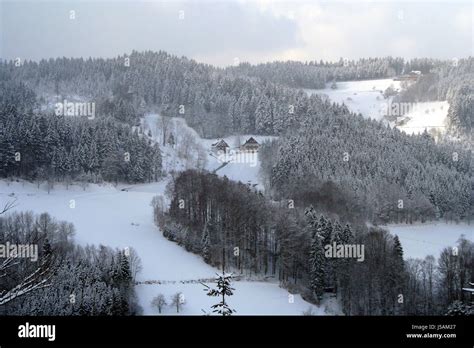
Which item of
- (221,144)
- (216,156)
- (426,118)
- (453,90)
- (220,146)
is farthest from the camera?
(426,118)

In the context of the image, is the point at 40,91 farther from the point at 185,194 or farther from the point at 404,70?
the point at 404,70

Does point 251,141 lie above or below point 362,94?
below

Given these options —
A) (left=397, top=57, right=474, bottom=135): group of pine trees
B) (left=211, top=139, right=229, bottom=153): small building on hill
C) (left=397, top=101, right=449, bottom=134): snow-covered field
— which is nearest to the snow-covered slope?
(left=397, top=57, right=474, bottom=135): group of pine trees

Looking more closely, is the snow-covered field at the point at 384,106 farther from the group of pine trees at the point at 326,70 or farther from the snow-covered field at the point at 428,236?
the snow-covered field at the point at 428,236

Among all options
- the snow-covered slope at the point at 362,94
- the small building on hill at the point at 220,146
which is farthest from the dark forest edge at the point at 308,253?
the snow-covered slope at the point at 362,94

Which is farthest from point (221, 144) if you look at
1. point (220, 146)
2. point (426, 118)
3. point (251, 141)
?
point (426, 118)

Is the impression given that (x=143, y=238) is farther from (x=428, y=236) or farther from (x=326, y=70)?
(x=326, y=70)

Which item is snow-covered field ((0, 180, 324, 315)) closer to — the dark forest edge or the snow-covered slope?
the dark forest edge

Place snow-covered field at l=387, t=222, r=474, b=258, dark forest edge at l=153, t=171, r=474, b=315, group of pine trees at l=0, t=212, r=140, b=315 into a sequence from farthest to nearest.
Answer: snow-covered field at l=387, t=222, r=474, b=258, dark forest edge at l=153, t=171, r=474, b=315, group of pine trees at l=0, t=212, r=140, b=315

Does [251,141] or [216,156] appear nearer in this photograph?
[216,156]
